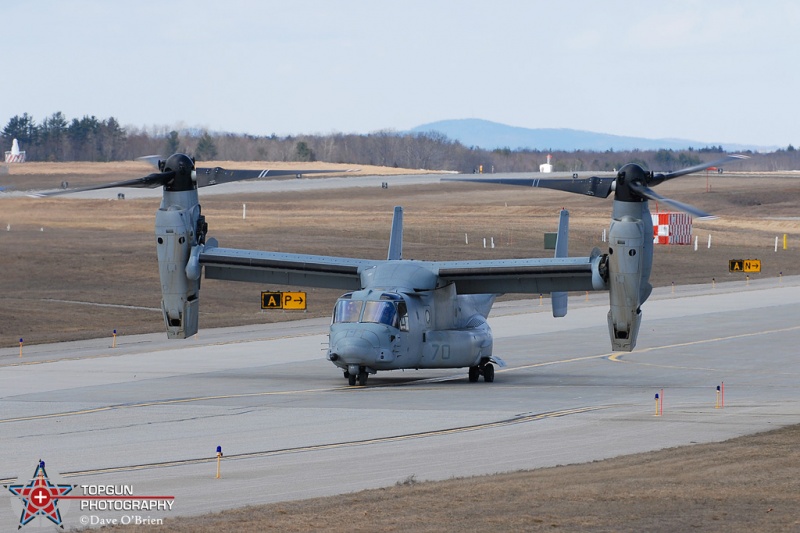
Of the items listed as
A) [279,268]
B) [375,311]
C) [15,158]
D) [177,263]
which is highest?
[15,158]

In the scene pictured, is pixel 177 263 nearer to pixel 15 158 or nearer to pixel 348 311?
pixel 348 311

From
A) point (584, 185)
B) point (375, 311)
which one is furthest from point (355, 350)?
point (584, 185)

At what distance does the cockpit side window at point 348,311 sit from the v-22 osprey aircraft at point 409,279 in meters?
0.03

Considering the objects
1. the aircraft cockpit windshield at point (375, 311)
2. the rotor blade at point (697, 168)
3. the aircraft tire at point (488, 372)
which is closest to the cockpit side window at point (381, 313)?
the aircraft cockpit windshield at point (375, 311)

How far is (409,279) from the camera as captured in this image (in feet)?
109

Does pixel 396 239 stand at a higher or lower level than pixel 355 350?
higher

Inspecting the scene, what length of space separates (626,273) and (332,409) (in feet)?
26.1

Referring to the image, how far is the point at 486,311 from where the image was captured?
3712 centimetres

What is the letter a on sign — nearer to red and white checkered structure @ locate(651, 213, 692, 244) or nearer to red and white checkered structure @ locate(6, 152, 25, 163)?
red and white checkered structure @ locate(651, 213, 692, 244)

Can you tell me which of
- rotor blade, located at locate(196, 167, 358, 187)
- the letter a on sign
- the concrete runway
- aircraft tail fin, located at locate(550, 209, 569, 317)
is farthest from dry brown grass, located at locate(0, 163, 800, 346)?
aircraft tail fin, located at locate(550, 209, 569, 317)

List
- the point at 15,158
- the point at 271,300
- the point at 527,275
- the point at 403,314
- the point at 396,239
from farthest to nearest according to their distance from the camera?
the point at 15,158
the point at 271,300
the point at 396,239
the point at 527,275
the point at 403,314

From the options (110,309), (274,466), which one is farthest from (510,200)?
(274,466)

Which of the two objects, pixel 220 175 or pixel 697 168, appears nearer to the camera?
pixel 697 168

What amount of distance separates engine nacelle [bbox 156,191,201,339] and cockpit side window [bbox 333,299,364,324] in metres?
3.94
